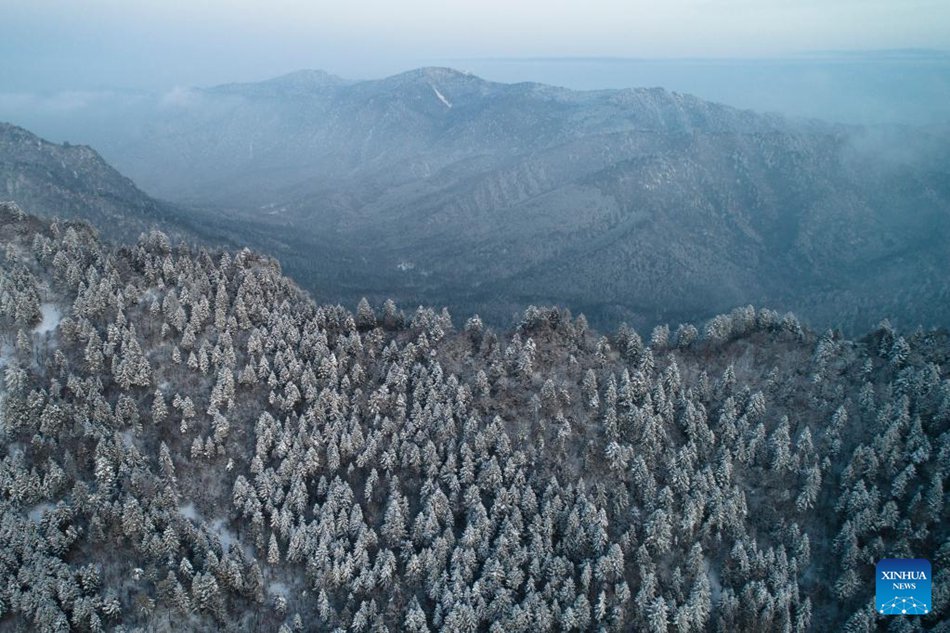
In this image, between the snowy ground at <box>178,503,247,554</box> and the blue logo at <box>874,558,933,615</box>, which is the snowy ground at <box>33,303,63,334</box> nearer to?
the snowy ground at <box>178,503,247,554</box>

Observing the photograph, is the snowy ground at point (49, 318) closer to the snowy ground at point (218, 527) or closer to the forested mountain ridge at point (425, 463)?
the forested mountain ridge at point (425, 463)

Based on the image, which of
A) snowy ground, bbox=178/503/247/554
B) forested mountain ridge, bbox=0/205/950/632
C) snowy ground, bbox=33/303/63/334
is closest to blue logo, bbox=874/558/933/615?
forested mountain ridge, bbox=0/205/950/632

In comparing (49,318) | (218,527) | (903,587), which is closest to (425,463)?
(218,527)

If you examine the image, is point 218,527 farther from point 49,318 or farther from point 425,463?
point 49,318

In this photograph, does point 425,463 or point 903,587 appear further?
point 425,463

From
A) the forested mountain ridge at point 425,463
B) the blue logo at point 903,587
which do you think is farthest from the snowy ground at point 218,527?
the blue logo at point 903,587

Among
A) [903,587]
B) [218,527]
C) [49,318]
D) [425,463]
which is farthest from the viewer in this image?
[49,318]
